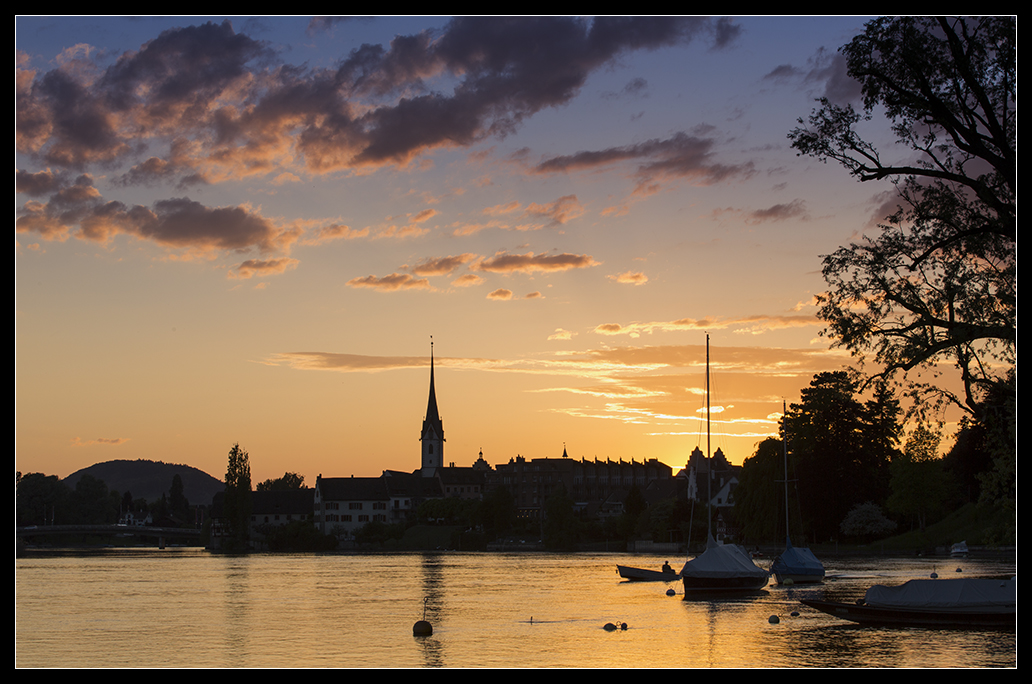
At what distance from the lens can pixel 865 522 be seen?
409 feet

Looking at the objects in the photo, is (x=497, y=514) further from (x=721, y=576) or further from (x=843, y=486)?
(x=721, y=576)

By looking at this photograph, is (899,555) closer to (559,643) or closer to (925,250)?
(559,643)

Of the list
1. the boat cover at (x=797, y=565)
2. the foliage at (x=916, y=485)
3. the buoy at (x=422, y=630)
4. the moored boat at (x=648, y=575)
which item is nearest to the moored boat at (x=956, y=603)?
the buoy at (x=422, y=630)

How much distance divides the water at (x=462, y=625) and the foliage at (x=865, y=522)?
1453 cm

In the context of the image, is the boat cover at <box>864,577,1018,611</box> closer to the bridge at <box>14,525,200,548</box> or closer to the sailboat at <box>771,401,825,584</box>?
the sailboat at <box>771,401,825,584</box>

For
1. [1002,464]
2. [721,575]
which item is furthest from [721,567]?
[1002,464]

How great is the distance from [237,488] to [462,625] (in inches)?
4559

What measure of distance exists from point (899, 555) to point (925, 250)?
10403cm

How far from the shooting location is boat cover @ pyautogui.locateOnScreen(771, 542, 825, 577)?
8219 centimetres

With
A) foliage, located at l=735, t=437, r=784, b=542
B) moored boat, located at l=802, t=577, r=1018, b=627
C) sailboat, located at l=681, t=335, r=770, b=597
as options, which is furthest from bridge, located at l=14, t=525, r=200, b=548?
moored boat, located at l=802, t=577, r=1018, b=627

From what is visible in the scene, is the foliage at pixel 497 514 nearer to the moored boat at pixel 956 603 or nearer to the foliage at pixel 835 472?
the foliage at pixel 835 472

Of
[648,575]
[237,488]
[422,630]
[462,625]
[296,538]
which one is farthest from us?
[296,538]
